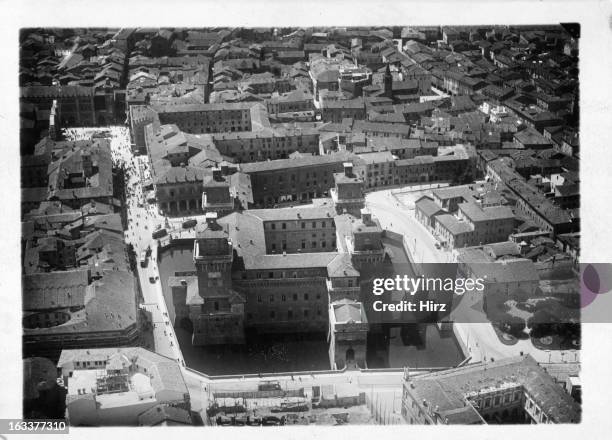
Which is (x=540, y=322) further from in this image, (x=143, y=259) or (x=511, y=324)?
(x=143, y=259)

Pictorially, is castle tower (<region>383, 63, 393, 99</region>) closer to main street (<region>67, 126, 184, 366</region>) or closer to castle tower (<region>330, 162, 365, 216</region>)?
main street (<region>67, 126, 184, 366</region>)

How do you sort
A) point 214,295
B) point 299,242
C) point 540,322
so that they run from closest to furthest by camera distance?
1. point 214,295
2. point 540,322
3. point 299,242

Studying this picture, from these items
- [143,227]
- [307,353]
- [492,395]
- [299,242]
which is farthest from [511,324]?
[143,227]

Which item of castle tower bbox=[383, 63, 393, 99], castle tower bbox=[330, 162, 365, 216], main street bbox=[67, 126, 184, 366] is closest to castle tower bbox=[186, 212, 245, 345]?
main street bbox=[67, 126, 184, 366]

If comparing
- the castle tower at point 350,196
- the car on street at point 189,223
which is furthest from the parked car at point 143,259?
the castle tower at point 350,196

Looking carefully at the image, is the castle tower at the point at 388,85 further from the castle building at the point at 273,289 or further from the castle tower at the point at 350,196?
the castle building at the point at 273,289

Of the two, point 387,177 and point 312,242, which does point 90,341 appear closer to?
Result: point 312,242
